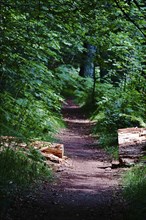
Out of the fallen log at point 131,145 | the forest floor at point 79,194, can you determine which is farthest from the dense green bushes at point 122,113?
the forest floor at point 79,194

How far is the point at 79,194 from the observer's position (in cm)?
763

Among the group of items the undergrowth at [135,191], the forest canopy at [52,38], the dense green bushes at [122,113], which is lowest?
the dense green bushes at [122,113]

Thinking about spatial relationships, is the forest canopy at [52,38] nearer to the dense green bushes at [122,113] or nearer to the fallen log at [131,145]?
the dense green bushes at [122,113]

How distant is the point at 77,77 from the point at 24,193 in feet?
75.0

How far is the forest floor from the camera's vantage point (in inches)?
242

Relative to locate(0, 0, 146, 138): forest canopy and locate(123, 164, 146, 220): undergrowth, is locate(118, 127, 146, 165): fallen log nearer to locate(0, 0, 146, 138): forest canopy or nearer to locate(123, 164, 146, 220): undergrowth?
locate(123, 164, 146, 220): undergrowth

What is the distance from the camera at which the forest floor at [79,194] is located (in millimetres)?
6148

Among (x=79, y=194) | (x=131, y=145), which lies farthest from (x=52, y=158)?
(x=79, y=194)

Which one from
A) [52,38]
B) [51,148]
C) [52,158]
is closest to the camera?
[52,158]

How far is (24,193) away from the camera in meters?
6.83

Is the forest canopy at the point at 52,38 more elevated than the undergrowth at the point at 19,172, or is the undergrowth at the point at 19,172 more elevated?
the forest canopy at the point at 52,38

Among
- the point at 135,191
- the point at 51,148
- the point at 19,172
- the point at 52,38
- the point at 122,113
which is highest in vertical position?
the point at 52,38

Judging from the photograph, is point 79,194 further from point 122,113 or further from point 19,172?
point 122,113

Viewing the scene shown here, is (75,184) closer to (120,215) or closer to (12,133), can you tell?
(12,133)
